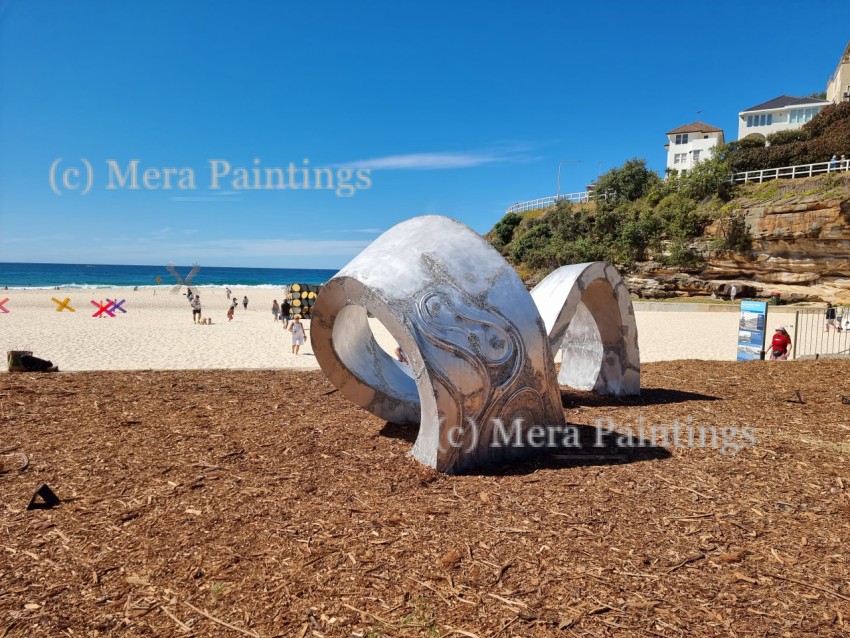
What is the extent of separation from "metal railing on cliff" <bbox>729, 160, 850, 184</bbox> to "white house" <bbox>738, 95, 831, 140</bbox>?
62.2 feet

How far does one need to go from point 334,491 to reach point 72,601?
2011 millimetres

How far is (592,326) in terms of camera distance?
9609 millimetres

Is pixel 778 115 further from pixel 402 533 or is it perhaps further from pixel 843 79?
pixel 402 533

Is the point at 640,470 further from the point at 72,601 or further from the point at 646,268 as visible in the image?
the point at 646,268

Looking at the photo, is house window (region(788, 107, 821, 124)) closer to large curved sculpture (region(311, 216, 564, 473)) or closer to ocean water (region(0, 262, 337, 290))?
ocean water (region(0, 262, 337, 290))

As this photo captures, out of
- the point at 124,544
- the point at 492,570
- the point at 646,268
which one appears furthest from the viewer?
the point at 646,268

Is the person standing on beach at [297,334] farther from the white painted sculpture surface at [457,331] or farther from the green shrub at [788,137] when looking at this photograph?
the green shrub at [788,137]

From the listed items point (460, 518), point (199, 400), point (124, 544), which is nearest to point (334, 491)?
point (460, 518)

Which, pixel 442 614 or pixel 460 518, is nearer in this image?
pixel 442 614

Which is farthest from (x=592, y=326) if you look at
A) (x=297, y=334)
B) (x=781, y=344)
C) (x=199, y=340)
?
(x=199, y=340)

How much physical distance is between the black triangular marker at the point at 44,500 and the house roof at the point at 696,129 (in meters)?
72.5

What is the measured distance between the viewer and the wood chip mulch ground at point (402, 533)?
312 centimetres

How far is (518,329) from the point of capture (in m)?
5.44

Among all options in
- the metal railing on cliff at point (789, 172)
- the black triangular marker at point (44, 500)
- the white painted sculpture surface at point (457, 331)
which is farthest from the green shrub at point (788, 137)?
the black triangular marker at point (44, 500)
